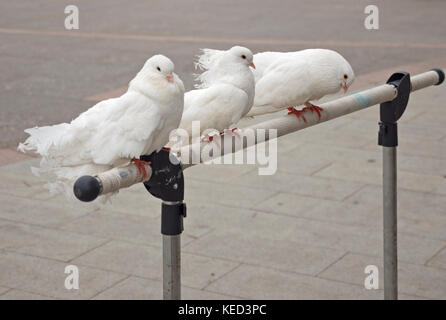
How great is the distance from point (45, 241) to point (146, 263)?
0.88 meters

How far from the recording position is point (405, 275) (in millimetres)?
5246

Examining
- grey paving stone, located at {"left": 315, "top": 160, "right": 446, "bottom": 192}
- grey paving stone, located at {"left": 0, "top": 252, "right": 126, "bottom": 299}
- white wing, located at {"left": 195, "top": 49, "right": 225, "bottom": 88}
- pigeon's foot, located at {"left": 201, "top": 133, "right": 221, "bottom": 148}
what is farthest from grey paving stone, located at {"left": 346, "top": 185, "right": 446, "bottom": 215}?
pigeon's foot, located at {"left": 201, "top": 133, "right": 221, "bottom": 148}

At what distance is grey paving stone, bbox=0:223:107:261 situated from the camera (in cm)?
552

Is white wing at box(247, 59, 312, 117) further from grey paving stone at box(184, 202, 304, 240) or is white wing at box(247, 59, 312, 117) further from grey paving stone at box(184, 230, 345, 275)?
grey paving stone at box(184, 202, 304, 240)

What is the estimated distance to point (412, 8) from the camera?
1848 cm

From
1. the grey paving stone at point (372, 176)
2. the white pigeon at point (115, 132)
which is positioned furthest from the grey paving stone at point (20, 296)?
the grey paving stone at point (372, 176)

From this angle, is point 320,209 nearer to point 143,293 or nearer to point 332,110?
point 143,293

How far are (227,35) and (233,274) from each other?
948cm

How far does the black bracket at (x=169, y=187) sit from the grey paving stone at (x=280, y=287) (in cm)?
237

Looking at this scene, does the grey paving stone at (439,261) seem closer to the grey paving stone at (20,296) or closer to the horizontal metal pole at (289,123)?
the horizontal metal pole at (289,123)

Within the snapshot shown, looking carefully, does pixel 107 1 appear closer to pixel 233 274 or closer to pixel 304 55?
pixel 233 274

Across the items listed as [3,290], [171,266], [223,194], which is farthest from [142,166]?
→ [223,194]
